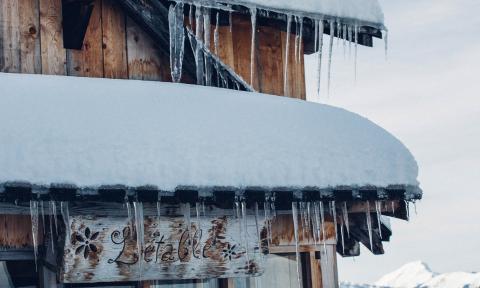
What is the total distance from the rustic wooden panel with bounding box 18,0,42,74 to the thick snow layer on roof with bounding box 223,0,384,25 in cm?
175

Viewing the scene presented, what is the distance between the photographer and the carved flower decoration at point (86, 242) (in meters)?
7.15

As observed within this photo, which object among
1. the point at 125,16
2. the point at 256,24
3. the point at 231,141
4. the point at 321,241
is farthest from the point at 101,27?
the point at 321,241

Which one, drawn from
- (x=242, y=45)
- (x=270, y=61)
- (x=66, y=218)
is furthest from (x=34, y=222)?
(x=270, y=61)

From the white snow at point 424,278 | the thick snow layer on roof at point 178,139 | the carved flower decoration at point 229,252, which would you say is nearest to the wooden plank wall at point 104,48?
the thick snow layer on roof at point 178,139

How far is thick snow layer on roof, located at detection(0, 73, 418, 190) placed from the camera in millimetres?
6582

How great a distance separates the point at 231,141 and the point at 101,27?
2.21 metres

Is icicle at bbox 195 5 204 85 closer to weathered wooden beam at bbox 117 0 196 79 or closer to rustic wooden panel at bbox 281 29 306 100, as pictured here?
weathered wooden beam at bbox 117 0 196 79

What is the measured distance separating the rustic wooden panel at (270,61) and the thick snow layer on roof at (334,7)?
2.34 ft

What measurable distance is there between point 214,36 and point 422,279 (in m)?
57.4

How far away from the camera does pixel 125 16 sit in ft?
29.2

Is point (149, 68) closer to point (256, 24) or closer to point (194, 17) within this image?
point (194, 17)

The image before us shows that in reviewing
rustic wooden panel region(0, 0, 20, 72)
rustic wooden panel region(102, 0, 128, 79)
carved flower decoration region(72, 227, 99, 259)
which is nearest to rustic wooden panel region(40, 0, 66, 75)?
rustic wooden panel region(0, 0, 20, 72)

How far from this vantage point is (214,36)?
30.5 ft

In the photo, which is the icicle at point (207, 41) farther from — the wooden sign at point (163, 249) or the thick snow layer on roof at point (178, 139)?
the wooden sign at point (163, 249)
